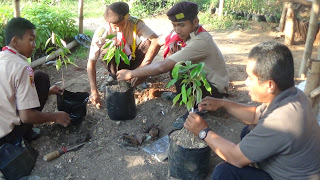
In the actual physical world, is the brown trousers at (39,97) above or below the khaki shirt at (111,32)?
below

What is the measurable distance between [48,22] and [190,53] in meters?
3.86

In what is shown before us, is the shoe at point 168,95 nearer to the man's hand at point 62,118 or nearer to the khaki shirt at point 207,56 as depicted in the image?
the khaki shirt at point 207,56

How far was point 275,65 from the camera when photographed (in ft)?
5.99

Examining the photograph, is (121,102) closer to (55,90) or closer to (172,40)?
(55,90)

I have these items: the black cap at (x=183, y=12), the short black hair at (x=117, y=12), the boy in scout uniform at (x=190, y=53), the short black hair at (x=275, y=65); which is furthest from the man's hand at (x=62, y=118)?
the short black hair at (x=275, y=65)

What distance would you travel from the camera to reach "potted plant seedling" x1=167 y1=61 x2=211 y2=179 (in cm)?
248

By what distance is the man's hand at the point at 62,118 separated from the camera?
Result: 10.4 ft

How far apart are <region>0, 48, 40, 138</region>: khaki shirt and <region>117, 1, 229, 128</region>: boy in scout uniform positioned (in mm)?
887

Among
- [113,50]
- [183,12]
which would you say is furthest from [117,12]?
[183,12]

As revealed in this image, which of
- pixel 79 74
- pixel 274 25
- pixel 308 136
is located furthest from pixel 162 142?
pixel 274 25

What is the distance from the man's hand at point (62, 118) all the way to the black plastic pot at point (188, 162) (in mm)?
1178

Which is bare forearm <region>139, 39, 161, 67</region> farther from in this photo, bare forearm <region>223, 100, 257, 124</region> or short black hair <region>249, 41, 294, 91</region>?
short black hair <region>249, 41, 294, 91</region>

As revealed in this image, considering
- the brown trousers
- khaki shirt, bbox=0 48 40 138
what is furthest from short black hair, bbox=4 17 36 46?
the brown trousers

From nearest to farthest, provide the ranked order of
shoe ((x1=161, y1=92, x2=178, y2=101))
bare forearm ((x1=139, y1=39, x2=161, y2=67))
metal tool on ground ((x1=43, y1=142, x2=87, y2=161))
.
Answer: metal tool on ground ((x1=43, y1=142, x2=87, y2=161)), bare forearm ((x1=139, y1=39, x2=161, y2=67)), shoe ((x1=161, y1=92, x2=178, y2=101))
